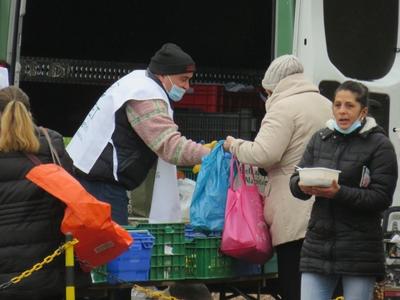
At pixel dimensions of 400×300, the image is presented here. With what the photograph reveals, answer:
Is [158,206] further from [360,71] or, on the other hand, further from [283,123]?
[360,71]

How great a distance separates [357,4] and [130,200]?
2052 millimetres

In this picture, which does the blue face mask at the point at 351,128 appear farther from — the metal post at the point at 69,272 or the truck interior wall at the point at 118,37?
the truck interior wall at the point at 118,37

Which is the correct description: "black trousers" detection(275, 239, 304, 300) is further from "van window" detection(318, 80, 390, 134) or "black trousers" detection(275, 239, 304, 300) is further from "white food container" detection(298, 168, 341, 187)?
"van window" detection(318, 80, 390, 134)

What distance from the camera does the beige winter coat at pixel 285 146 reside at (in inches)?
229

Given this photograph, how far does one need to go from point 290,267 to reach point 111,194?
1.14 m

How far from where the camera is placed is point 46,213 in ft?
17.3

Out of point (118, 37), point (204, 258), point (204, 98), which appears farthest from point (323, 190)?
point (118, 37)

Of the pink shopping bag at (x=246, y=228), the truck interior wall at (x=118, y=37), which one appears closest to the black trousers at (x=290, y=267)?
the pink shopping bag at (x=246, y=228)

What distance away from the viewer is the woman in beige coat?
582 cm

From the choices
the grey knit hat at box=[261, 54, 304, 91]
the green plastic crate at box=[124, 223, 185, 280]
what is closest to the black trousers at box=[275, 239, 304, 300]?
the green plastic crate at box=[124, 223, 185, 280]

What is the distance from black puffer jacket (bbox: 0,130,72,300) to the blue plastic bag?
1145 mm

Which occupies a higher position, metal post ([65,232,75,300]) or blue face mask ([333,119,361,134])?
blue face mask ([333,119,361,134])

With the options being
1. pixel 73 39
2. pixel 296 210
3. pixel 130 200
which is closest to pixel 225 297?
pixel 130 200

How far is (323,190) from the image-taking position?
518 cm
